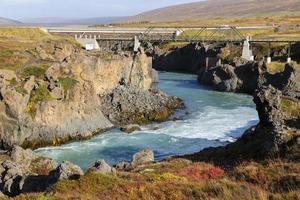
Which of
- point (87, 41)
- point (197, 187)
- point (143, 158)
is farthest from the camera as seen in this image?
point (87, 41)

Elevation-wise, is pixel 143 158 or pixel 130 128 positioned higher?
pixel 143 158

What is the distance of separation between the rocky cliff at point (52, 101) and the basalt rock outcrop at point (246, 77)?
28.5m

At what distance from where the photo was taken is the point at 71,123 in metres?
59.3

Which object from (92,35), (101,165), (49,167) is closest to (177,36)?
(92,35)

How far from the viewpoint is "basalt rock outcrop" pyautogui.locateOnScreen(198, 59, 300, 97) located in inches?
3303

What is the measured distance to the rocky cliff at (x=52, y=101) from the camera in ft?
178

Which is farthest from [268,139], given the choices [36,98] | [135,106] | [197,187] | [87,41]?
[87,41]

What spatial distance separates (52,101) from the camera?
58500 mm

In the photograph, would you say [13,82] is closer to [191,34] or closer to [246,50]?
[246,50]

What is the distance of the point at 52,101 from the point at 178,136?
1572 centimetres

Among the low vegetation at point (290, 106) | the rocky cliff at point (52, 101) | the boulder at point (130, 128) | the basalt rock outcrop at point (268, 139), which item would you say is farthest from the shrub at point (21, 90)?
the low vegetation at point (290, 106)

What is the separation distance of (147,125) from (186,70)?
240 ft

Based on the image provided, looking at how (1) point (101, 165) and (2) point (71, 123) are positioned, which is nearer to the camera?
(1) point (101, 165)

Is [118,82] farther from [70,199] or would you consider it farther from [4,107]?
[70,199]
